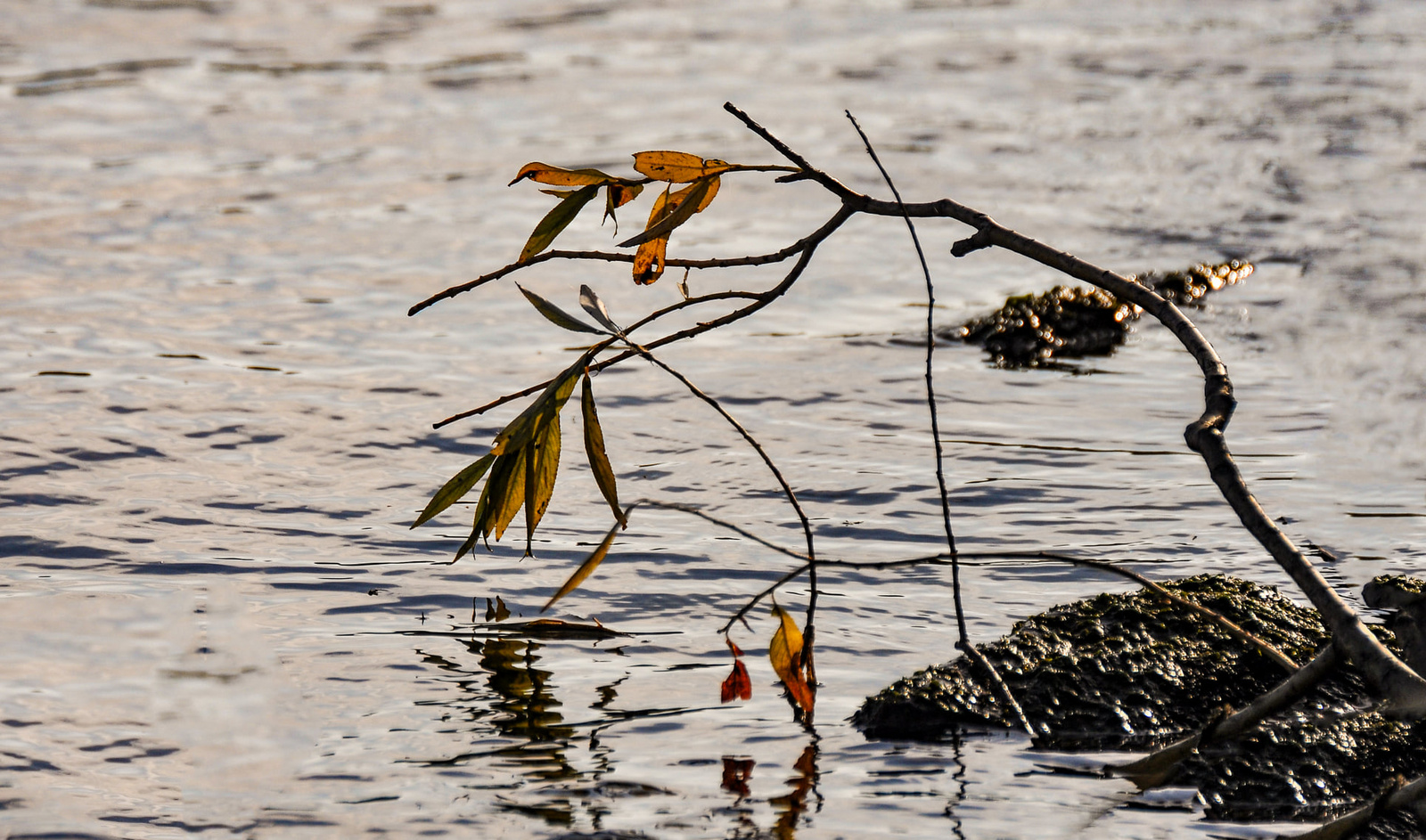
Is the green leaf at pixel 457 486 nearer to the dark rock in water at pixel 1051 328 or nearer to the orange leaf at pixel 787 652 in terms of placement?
the orange leaf at pixel 787 652

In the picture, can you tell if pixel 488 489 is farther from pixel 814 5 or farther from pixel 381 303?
pixel 814 5

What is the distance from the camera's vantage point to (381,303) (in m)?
6.40

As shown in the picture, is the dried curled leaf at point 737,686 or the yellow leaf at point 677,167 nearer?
the yellow leaf at point 677,167

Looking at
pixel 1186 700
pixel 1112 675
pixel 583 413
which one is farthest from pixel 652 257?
pixel 1186 700

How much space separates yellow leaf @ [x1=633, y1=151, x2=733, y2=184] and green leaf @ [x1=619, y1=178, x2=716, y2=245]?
0.06 feet

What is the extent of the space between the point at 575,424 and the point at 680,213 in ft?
9.03

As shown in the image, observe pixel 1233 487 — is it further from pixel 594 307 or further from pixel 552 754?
pixel 552 754

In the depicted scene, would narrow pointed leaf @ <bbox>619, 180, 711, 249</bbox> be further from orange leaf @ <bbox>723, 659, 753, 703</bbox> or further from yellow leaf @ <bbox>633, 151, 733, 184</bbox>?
orange leaf @ <bbox>723, 659, 753, 703</bbox>

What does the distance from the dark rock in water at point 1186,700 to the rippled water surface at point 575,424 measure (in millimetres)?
115

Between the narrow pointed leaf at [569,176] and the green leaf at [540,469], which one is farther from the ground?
the narrow pointed leaf at [569,176]

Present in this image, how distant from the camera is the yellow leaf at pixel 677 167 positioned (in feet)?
8.35

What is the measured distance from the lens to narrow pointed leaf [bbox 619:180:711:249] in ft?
8.17

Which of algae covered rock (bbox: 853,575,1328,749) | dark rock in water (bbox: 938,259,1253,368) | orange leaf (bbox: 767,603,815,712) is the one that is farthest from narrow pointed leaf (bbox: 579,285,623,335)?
dark rock in water (bbox: 938,259,1253,368)

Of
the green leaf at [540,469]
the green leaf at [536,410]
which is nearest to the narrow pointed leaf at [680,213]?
the green leaf at [536,410]
